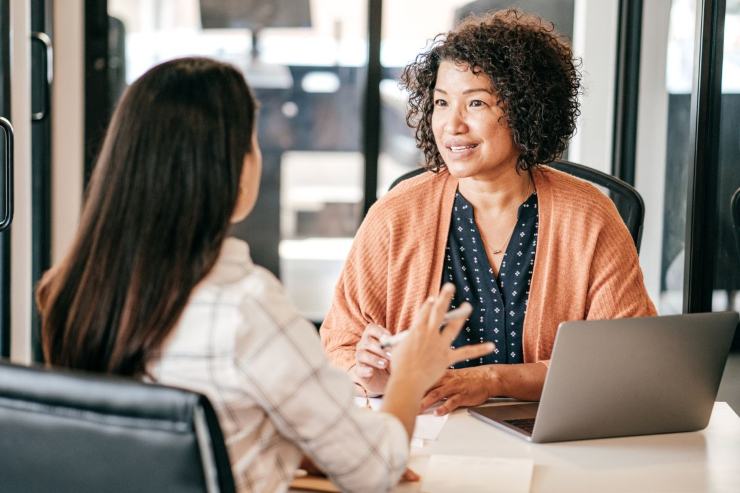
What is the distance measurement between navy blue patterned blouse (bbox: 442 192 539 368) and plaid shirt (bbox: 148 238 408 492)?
75 cm

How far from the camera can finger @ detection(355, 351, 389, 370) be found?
5.47ft

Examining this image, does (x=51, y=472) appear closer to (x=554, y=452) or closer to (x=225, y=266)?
(x=225, y=266)

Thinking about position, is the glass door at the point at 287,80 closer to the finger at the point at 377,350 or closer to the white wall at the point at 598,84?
the white wall at the point at 598,84

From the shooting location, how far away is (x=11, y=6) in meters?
A: 3.07

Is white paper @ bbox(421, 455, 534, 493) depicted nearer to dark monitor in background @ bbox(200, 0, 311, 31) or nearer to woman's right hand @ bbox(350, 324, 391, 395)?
woman's right hand @ bbox(350, 324, 391, 395)

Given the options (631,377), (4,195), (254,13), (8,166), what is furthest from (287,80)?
(631,377)

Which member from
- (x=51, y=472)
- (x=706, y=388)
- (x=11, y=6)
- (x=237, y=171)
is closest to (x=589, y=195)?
(x=706, y=388)

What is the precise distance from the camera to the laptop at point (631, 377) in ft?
4.61

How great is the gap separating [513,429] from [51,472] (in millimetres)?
760

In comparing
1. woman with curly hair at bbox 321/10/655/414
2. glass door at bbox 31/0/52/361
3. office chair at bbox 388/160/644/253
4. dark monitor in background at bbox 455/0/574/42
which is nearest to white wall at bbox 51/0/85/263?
glass door at bbox 31/0/52/361

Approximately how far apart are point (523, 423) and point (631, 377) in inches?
7.8

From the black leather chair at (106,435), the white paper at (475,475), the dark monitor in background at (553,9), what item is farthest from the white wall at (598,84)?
the black leather chair at (106,435)

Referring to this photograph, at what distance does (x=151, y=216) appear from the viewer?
1.07 metres

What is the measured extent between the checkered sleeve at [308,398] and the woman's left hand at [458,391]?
1.52ft
